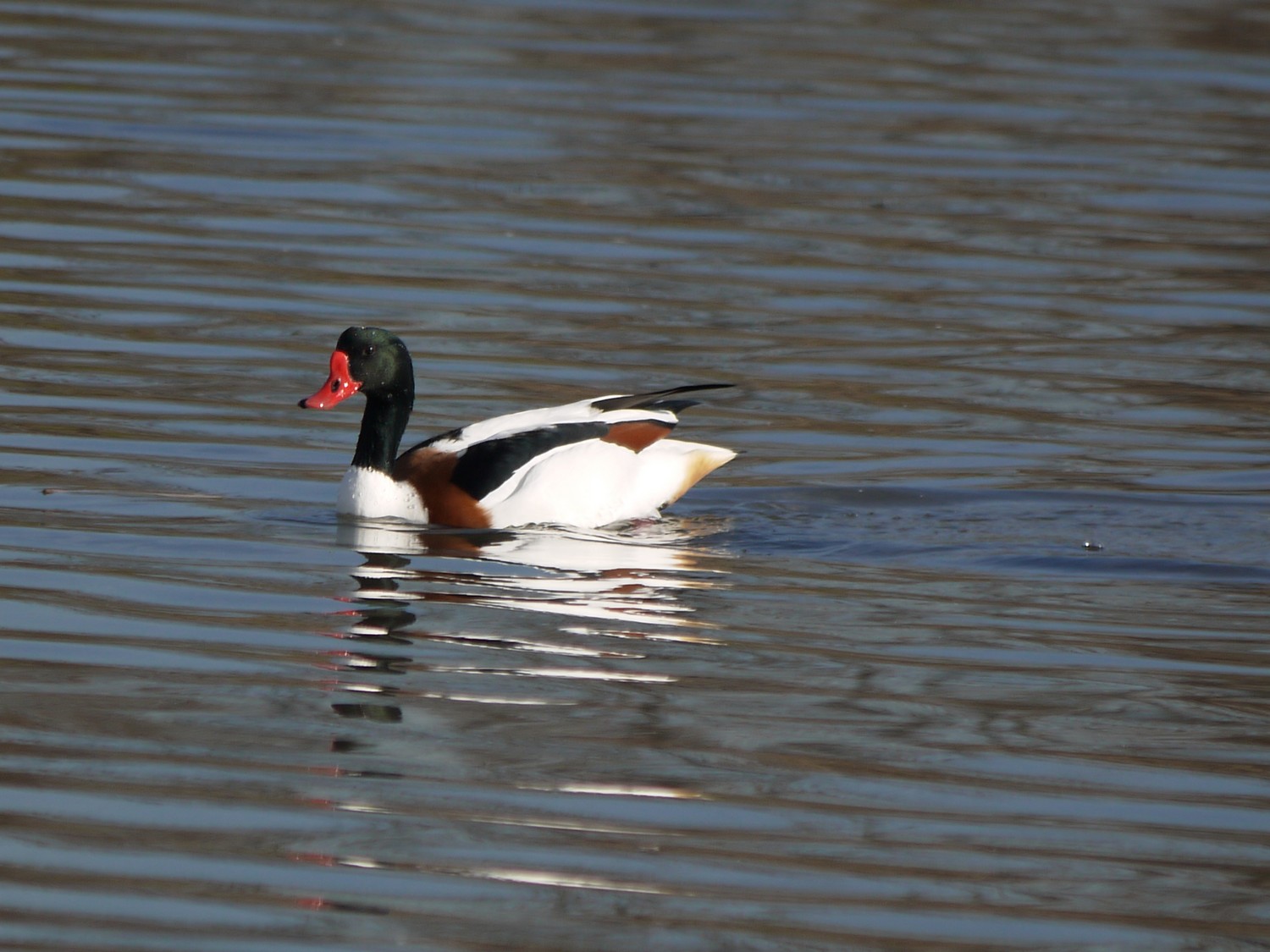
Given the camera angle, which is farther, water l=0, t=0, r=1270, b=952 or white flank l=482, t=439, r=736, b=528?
white flank l=482, t=439, r=736, b=528

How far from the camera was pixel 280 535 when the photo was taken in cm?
854

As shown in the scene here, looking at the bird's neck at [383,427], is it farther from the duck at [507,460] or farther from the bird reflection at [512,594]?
the bird reflection at [512,594]

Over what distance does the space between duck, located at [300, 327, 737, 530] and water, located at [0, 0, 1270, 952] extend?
18 centimetres

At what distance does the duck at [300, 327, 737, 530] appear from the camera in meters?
8.99

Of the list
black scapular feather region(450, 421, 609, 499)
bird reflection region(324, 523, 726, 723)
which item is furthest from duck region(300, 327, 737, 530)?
bird reflection region(324, 523, 726, 723)

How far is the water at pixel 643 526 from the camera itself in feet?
17.3

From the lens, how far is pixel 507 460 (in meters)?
8.96

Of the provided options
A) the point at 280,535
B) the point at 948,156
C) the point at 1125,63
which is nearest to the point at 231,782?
the point at 280,535

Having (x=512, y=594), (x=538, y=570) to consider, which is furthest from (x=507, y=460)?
(x=512, y=594)

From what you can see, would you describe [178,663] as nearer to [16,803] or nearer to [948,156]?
[16,803]

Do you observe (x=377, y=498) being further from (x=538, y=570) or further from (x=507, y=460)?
(x=538, y=570)

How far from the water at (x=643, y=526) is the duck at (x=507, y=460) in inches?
6.9

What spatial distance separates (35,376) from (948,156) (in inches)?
317

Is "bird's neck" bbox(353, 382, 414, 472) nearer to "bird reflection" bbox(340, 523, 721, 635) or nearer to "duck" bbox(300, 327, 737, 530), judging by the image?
"duck" bbox(300, 327, 737, 530)
